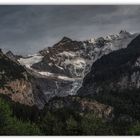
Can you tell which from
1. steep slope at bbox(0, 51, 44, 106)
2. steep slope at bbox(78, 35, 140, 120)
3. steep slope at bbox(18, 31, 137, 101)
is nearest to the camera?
steep slope at bbox(0, 51, 44, 106)

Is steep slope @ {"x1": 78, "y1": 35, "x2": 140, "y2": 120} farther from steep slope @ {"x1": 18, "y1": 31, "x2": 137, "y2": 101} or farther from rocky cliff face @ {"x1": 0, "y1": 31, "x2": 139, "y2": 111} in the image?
steep slope @ {"x1": 18, "y1": 31, "x2": 137, "y2": 101}

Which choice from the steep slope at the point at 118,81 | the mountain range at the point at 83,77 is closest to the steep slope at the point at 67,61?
the mountain range at the point at 83,77

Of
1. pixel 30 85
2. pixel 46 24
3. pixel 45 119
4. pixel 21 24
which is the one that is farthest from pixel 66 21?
pixel 45 119

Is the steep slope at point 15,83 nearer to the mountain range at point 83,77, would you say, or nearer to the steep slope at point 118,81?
the mountain range at point 83,77

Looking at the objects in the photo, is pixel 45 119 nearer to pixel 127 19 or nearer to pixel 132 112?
pixel 132 112

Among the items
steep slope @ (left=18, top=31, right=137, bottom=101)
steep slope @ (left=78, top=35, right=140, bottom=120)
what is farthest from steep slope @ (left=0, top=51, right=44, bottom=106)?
steep slope @ (left=78, top=35, right=140, bottom=120)
